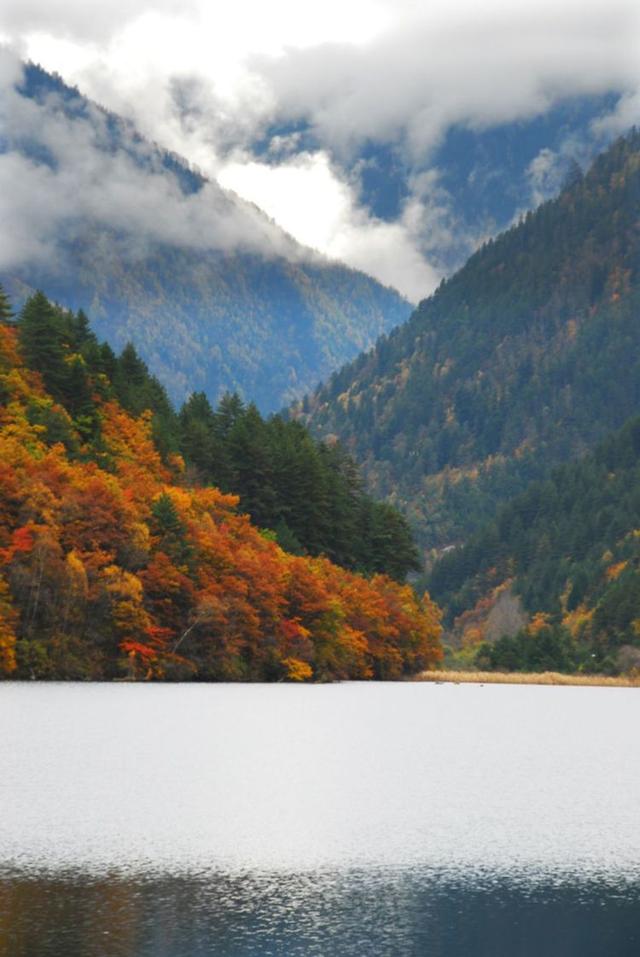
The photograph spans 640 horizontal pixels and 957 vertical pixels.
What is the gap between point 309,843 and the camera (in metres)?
35.8

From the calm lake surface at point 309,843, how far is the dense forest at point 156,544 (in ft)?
124

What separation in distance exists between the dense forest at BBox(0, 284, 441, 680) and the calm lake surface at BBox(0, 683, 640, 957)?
37910 mm

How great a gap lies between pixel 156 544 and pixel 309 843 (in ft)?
290

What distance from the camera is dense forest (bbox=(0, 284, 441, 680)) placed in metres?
109

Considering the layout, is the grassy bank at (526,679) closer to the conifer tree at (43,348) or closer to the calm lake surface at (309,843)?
the conifer tree at (43,348)

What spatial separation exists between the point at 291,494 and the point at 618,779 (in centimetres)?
13437

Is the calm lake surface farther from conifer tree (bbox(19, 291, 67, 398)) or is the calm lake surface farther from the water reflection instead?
conifer tree (bbox(19, 291, 67, 398))

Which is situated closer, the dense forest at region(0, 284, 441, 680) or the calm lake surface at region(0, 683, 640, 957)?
the calm lake surface at region(0, 683, 640, 957)

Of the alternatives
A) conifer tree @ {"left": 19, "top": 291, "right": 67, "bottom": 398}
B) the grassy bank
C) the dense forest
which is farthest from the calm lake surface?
the grassy bank

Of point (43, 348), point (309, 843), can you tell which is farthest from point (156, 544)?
point (309, 843)

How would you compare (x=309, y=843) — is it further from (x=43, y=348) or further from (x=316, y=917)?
(x=43, y=348)

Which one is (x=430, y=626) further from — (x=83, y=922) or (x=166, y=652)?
(x=83, y=922)

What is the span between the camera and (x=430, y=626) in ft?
584

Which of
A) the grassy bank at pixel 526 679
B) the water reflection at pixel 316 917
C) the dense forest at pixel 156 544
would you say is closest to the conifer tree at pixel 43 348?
the dense forest at pixel 156 544
